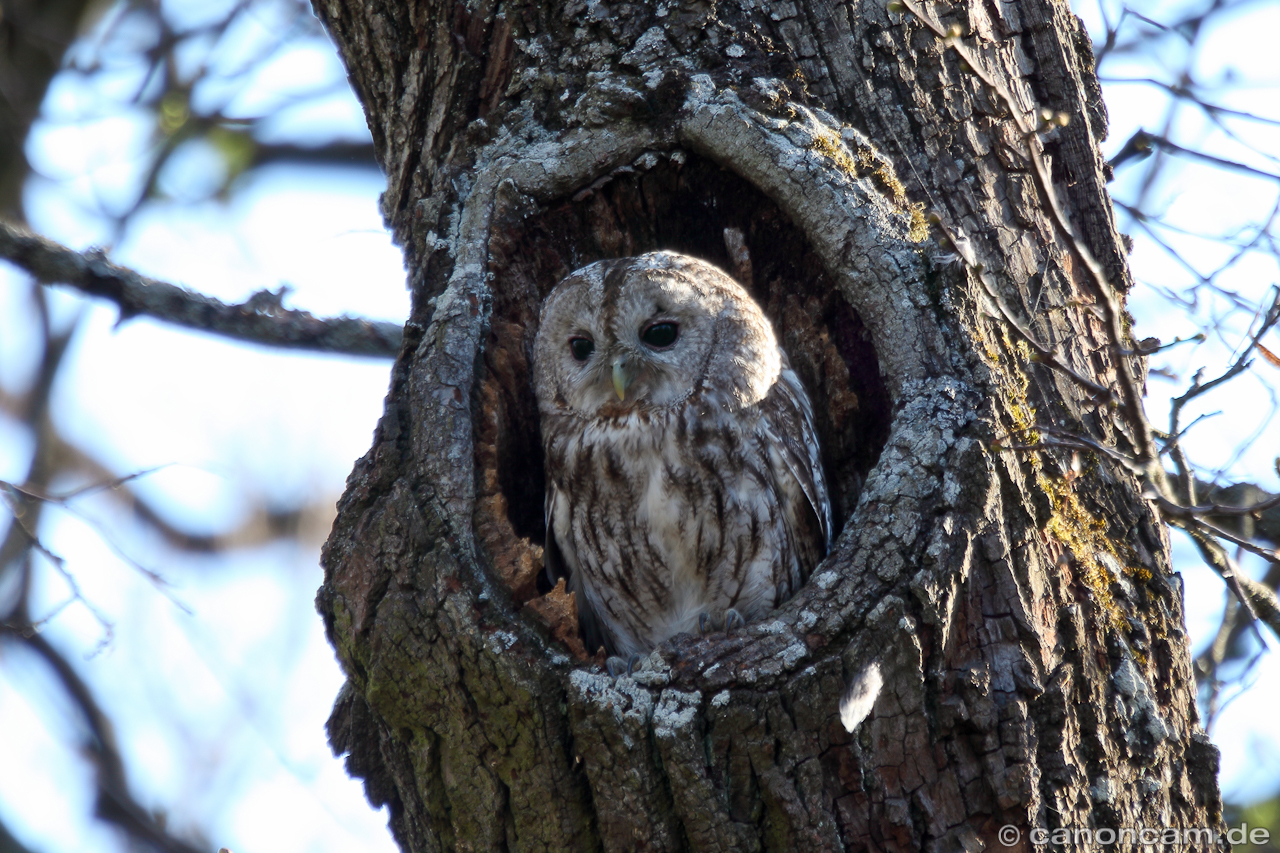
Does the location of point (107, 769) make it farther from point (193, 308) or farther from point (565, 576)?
point (565, 576)

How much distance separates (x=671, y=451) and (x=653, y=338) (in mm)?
398

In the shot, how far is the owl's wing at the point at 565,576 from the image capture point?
3158 mm

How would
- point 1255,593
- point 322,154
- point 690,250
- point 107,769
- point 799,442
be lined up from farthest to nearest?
point 322,154, point 107,769, point 690,250, point 799,442, point 1255,593

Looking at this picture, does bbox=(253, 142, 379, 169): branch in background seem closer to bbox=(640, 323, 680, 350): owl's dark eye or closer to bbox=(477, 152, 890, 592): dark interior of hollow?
bbox=(477, 152, 890, 592): dark interior of hollow

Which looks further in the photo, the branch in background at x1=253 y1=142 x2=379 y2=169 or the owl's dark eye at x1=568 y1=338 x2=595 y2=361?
the branch in background at x1=253 y1=142 x2=379 y2=169

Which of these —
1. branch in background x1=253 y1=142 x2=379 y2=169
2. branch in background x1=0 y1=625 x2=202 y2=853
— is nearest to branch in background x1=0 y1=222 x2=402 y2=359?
branch in background x1=253 y1=142 x2=379 y2=169

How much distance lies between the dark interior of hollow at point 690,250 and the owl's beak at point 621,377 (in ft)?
0.90

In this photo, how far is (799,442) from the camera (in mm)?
2990

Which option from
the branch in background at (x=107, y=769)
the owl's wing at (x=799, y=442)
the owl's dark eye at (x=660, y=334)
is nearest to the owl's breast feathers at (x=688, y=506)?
the owl's wing at (x=799, y=442)

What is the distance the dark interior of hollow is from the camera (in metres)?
2.87

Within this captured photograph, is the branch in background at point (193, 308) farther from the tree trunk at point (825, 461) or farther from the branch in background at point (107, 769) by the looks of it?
the branch in background at point (107, 769)

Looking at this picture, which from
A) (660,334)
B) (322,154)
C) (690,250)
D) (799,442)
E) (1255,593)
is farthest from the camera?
(322,154)

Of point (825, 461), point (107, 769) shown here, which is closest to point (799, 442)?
point (825, 461)

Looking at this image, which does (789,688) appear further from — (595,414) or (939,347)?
(595,414)
